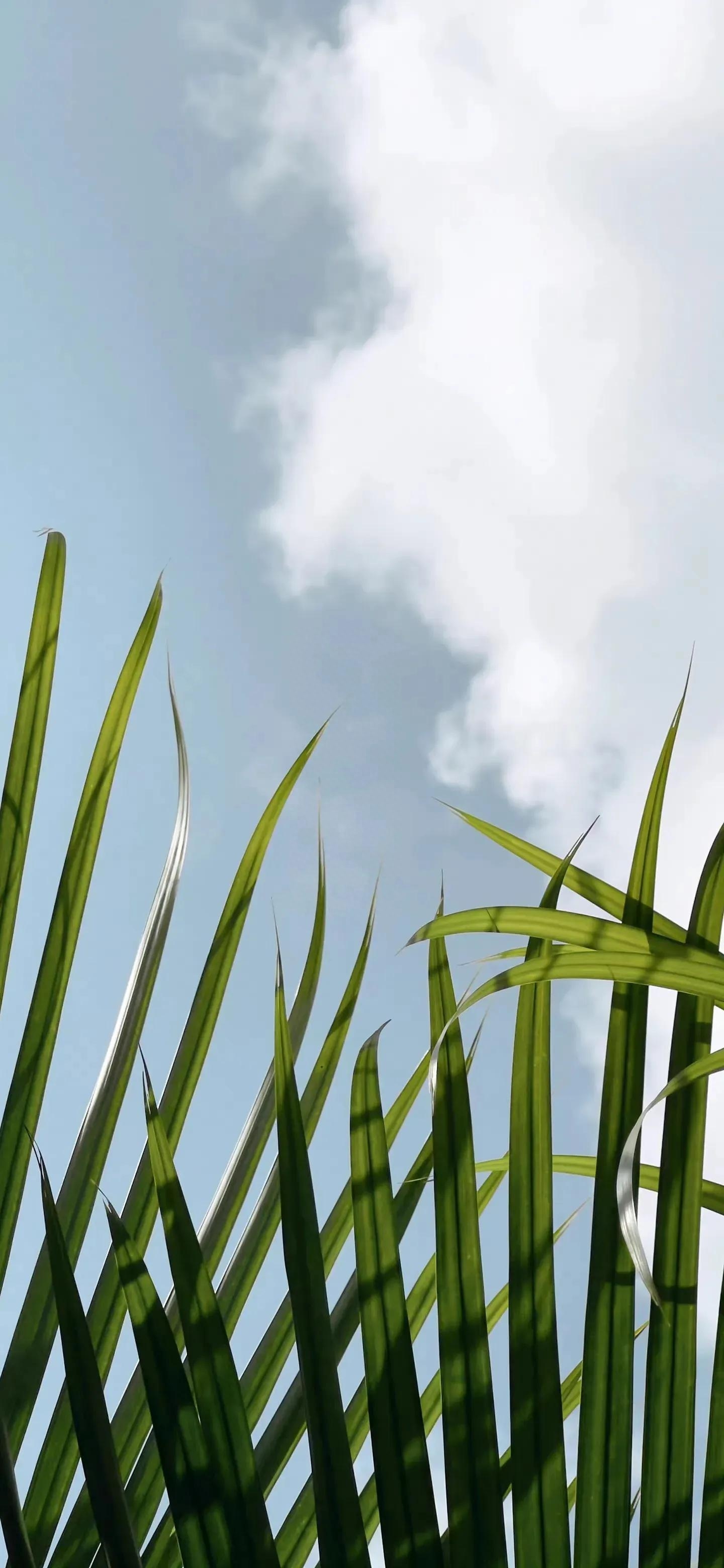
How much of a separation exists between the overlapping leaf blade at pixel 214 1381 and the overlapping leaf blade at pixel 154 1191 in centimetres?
8

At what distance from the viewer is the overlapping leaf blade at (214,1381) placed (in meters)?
0.50

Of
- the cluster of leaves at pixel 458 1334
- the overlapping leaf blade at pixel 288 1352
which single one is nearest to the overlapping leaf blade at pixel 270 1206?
the overlapping leaf blade at pixel 288 1352

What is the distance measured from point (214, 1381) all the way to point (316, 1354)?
5 cm

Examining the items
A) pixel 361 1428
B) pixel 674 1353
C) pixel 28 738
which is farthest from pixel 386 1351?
pixel 28 738

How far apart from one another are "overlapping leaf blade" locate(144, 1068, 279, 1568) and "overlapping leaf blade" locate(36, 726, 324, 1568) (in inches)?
3.2

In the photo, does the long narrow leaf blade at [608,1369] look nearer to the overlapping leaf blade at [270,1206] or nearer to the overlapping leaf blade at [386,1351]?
the overlapping leaf blade at [386,1351]

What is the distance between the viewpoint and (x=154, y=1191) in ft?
2.17

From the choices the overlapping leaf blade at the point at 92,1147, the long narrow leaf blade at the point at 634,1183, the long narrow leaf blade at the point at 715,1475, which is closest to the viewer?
the long narrow leaf blade at the point at 634,1183

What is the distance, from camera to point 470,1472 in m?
0.52

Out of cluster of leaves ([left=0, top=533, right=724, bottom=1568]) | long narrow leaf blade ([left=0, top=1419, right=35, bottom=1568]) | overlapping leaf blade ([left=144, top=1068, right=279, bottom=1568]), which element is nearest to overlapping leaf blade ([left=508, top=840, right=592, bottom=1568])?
cluster of leaves ([left=0, top=533, right=724, bottom=1568])

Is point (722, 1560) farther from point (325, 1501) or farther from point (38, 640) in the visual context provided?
point (38, 640)

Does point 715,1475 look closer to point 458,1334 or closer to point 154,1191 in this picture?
point 458,1334

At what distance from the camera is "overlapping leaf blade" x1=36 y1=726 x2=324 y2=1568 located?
2.00 ft

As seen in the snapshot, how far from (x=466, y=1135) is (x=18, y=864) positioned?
322mm
